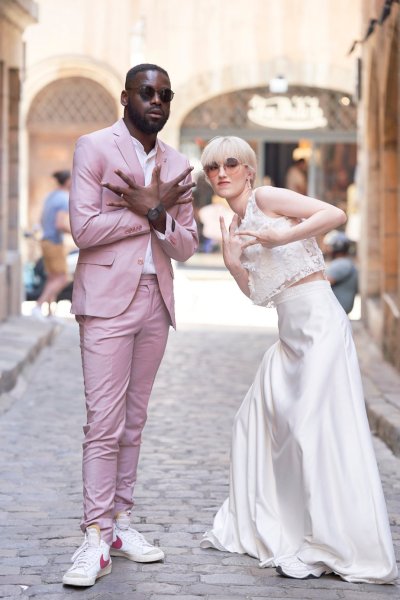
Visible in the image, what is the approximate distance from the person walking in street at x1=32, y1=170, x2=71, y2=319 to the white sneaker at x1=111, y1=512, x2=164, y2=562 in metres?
9.74

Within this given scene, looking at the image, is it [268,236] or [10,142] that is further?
[10,142]

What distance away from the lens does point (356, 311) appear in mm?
18750

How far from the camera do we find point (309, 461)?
5.29m

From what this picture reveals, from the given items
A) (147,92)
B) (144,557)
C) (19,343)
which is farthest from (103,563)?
(19,343)

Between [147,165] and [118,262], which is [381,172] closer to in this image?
[147,165]

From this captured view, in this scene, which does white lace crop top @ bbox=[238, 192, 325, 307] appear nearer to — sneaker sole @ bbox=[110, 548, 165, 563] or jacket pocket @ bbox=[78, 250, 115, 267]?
jacket pocket @ bbox=[78, 250, 115, 267]

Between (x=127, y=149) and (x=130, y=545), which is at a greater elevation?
(x=127, y=149)

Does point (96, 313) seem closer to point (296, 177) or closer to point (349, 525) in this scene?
point (349, 525)

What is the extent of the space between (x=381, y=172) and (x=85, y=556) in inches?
391

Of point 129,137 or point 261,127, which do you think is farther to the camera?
point 261,127

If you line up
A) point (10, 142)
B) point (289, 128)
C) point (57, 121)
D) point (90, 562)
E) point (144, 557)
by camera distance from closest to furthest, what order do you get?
point (90, 562) → point (144, 557) → point (10, 142) → point (57, 121) → point (289, 128)

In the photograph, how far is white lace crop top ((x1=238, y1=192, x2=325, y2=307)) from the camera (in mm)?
5449

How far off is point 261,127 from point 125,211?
2114cm

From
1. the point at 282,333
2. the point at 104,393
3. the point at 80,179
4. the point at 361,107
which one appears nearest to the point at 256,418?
the point at 282,333
